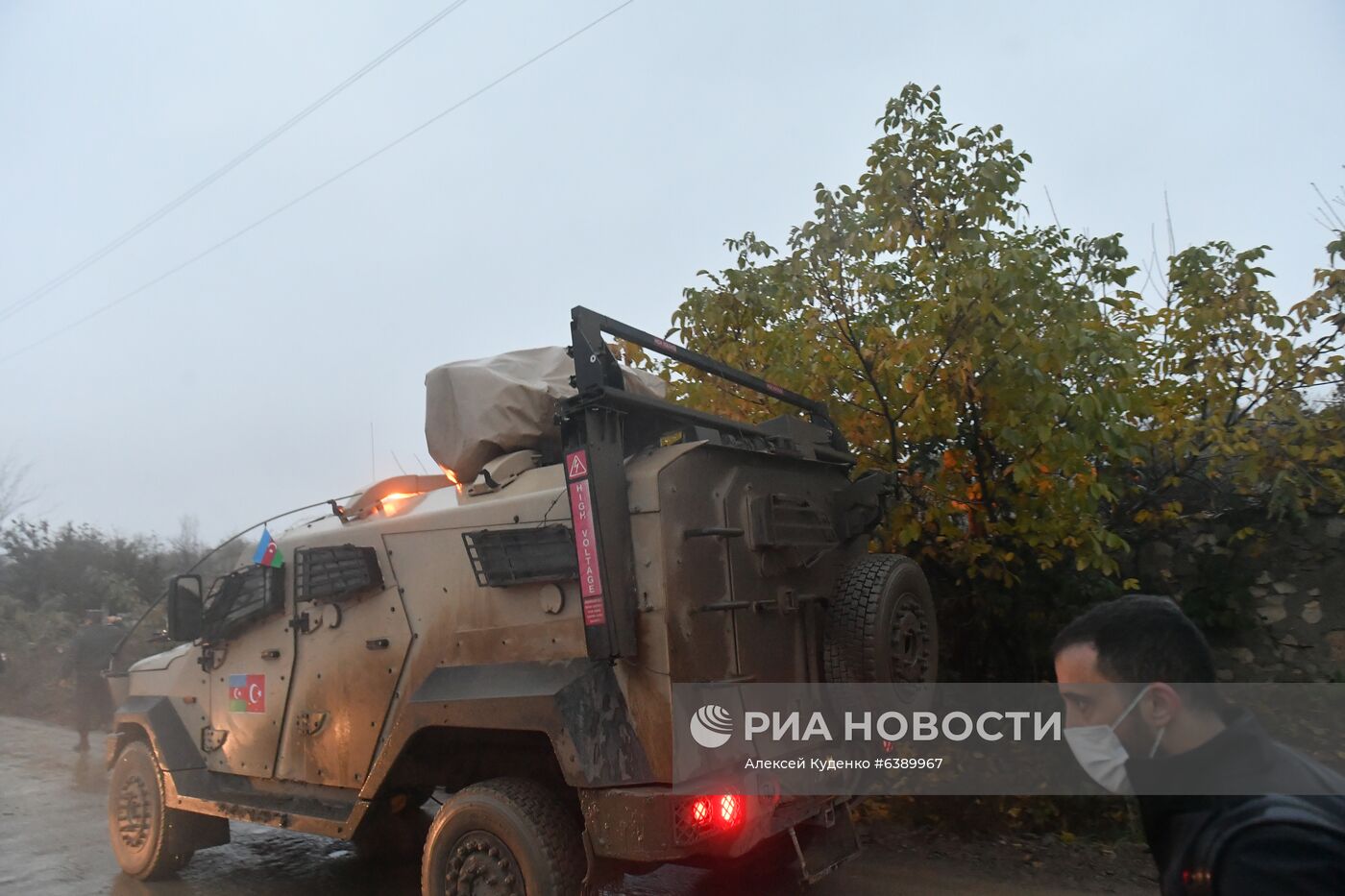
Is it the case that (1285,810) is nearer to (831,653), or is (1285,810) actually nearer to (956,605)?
(831,653)

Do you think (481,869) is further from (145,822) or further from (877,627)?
(145,822)

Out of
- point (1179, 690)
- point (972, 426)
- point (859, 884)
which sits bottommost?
point (859, 884)

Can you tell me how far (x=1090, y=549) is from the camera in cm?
583

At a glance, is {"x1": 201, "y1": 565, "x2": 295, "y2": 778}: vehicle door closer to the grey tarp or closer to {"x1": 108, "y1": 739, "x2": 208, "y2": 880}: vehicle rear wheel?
{"x1": 108, "y1": 739, "x2": 208, "y2": 880}: vehicle rear wheel

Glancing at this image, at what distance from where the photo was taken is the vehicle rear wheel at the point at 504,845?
3830 mm

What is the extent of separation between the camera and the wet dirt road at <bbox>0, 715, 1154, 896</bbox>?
5078 millimetres

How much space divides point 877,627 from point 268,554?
3450 millimetres

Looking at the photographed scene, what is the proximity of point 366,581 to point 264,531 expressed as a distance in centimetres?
111

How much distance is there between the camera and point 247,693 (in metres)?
5.53

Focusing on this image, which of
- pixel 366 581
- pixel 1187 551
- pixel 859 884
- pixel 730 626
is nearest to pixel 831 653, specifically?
pixel 730 626

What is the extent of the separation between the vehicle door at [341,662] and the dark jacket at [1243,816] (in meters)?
3.70

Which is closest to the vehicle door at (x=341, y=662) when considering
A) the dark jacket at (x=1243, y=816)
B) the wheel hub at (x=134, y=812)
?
the wheel hub at (x=134, y=812)

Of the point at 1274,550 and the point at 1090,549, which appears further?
the point at 1274,550

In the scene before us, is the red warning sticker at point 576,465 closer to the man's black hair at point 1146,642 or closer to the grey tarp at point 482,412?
the grey tarp at point 482,412
